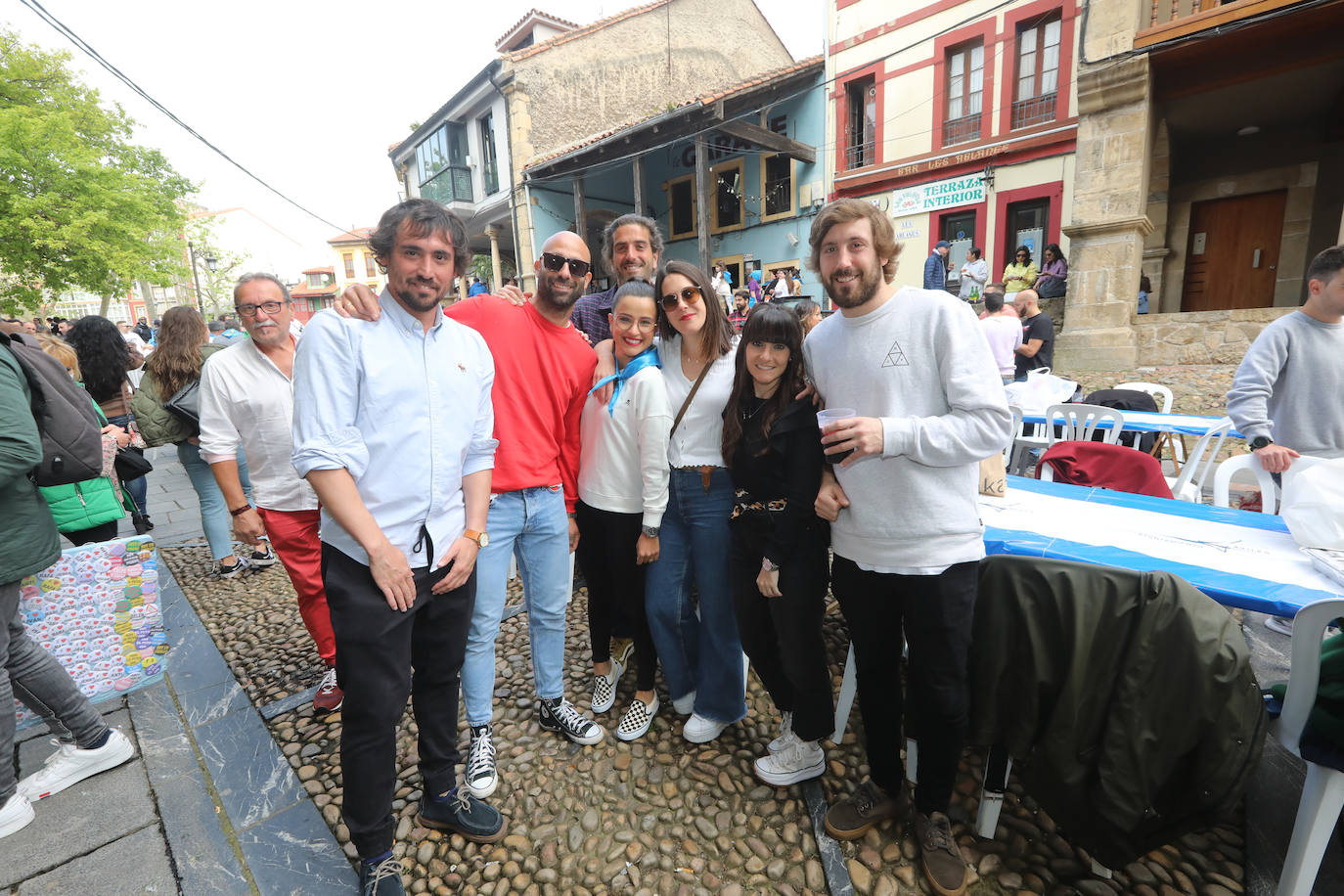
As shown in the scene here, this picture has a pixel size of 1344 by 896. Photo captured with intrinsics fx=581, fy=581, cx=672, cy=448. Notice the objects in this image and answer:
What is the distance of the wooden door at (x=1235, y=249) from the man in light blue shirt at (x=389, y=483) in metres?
14.6

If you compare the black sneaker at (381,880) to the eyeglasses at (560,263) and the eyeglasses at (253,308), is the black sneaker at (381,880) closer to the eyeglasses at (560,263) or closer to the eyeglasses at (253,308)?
the eyeglasses at (560,263)

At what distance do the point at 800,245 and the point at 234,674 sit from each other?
49.2 feet

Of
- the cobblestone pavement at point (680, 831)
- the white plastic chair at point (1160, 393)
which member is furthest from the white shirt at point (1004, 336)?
the cobblestone pavement at point (680, 831)

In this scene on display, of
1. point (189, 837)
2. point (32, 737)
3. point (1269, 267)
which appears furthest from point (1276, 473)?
point (1269, 267)

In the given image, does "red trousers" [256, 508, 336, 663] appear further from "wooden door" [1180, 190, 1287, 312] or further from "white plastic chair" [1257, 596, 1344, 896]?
"wooden door" [1180, 190, 1287, 312]

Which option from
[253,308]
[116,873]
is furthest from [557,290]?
[116,873]

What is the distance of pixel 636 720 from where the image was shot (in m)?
2.58

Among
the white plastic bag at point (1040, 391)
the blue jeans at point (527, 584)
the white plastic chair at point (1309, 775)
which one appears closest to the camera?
the white plastic chair at point (1309, 775)

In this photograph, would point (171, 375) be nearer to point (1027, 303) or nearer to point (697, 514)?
point (697, 514)

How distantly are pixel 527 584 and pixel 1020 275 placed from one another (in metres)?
11.3

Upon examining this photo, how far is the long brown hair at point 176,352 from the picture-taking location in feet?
13.5

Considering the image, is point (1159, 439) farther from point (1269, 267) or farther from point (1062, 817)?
point (1269, 267)

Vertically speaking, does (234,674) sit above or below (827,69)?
below

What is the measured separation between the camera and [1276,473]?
2.93m
